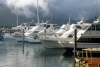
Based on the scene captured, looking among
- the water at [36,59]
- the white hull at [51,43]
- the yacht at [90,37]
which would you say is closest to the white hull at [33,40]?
the white hull at [51,43]

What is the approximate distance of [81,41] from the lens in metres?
42.8

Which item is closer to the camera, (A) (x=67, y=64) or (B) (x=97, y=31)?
(A) (x=67, y=64)

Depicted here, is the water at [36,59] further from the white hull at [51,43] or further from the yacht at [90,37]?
the yacht at [90,37]

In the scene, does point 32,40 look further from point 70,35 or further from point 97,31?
point 97,31

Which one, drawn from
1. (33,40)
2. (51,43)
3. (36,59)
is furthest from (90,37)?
(33,40)

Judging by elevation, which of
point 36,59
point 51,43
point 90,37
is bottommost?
point 36,59

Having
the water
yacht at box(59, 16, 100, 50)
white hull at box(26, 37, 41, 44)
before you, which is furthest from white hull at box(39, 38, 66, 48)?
white hull at box(26, 37, 41, 44)

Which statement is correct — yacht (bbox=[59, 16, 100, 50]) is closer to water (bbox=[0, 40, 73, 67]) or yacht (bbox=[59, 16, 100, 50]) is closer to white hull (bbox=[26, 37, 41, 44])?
water (bbox=[0, 40, 73, 67])

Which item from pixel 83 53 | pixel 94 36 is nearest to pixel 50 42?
pixel 94 36

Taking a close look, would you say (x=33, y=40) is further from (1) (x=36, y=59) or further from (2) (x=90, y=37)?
(1) (x=36, y=59)

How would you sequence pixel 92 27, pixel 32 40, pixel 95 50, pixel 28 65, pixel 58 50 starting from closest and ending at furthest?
pixel 95 50, pixel 28 65, pixel 92 27, pixel 58 50, pixel 32 40

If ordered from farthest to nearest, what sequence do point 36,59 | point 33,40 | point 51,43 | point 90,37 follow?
point 33,40
point 51,43
point 90,37
point 36,59

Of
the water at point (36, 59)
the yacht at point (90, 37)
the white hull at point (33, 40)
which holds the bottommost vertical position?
the water at point (36, 59)

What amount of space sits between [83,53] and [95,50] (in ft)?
4.53
